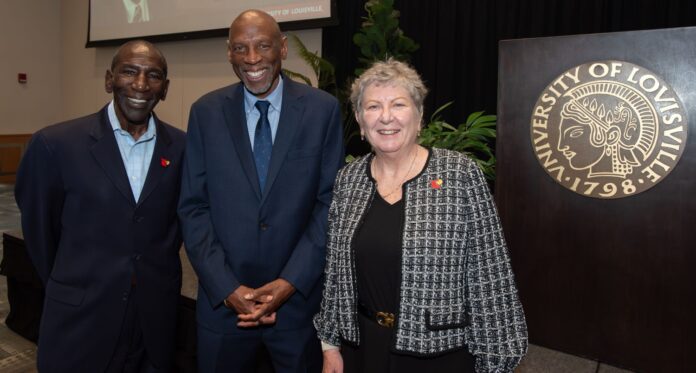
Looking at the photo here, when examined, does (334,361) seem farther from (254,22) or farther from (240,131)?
(254,22)

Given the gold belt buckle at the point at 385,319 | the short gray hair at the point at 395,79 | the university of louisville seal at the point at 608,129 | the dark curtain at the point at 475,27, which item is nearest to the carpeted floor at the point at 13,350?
the gold belt buckle at the point at 385,319

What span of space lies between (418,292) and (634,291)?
4.07ft

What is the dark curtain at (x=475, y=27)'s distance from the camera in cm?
412

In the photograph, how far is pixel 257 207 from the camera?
1.59 metres

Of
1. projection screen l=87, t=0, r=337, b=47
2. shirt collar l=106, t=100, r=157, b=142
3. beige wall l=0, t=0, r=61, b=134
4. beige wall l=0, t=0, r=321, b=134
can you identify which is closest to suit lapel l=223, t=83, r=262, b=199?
shirt collar l=106, t=100, r=157, b=142

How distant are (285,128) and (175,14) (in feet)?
20.1

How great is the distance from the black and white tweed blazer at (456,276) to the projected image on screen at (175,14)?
4.46m

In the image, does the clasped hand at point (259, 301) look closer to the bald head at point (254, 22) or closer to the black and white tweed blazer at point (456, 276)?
the black and white tweed blazer at point (456, 276)

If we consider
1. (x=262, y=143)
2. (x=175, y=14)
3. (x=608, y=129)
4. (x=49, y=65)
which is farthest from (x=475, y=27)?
(x=49, y=65)

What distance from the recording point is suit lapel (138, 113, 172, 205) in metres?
1.68

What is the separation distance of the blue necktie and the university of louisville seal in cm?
121

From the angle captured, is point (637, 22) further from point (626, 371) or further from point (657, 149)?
point (626, 371)

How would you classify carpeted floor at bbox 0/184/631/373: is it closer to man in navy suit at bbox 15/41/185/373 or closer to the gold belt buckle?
man in navy suit at bbox 15/41/185/373

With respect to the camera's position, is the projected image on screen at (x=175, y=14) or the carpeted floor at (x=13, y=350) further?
Answer: the projected image on screen at (x=175, y=14)
